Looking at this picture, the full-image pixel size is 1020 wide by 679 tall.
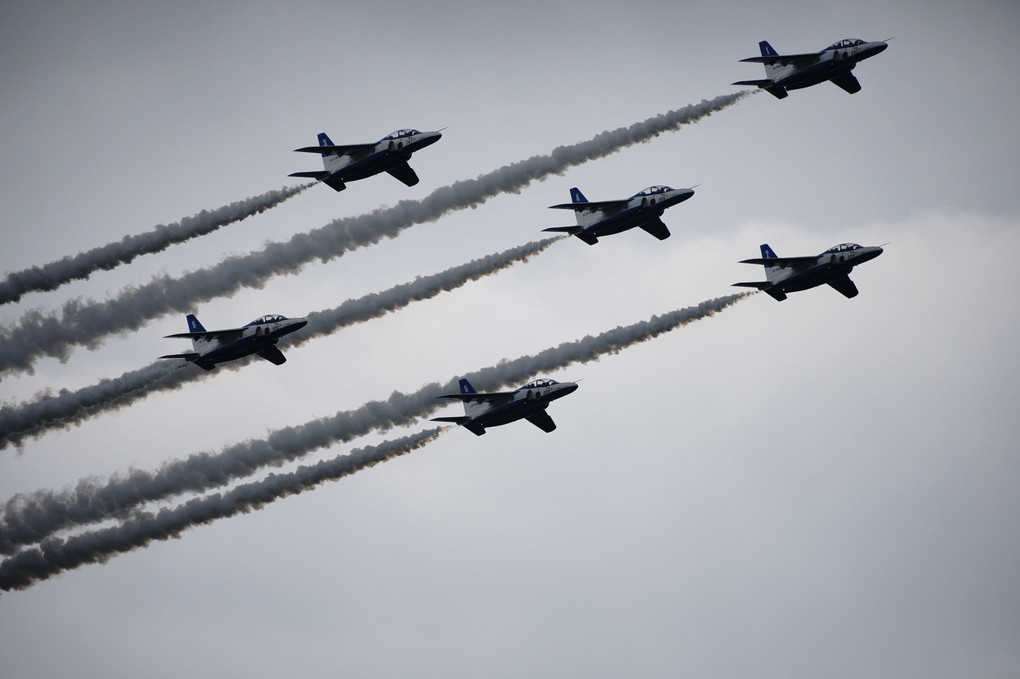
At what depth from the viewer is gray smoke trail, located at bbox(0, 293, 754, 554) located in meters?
55.4

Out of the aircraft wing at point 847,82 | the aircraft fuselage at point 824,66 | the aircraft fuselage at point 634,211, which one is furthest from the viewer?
the aircraft wing at point 847,82

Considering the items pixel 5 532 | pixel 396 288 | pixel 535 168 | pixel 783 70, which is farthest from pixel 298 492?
Result: pixel 783 70

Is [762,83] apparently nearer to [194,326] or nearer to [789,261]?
[789,261]

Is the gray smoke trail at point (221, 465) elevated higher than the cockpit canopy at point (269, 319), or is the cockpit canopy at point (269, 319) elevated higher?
the cockpit canopy at point (269, 319)

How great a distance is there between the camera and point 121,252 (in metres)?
58.7

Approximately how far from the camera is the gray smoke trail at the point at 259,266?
58000 mm

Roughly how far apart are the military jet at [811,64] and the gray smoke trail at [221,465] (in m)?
19.8

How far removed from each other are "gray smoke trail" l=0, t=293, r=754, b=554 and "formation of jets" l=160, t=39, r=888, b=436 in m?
2.51

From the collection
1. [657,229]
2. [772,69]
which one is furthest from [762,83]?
[657,229]

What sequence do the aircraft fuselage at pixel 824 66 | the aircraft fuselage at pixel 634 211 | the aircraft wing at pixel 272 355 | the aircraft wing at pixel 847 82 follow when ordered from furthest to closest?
the aircraft wing at pixel 847 82, the aircraft fuselage at pixel 824 66, the aircraft fuselage at pixel 634 211, the aircraft wing at pixel 272 355

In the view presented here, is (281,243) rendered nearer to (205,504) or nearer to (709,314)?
(205,504)

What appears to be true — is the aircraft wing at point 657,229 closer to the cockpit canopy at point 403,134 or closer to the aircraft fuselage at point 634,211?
the aircraft fuselage at point 634,211

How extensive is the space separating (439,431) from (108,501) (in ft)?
59.2

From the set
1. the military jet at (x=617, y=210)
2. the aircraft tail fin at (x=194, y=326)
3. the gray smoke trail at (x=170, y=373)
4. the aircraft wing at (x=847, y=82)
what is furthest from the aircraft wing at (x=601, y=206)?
the aircraft tail fin at (x=194, y=326)
